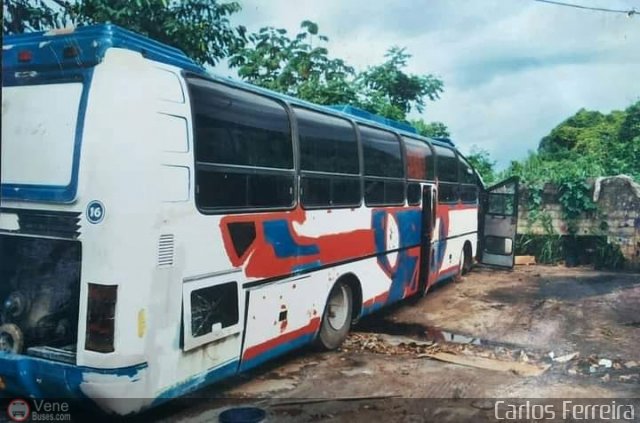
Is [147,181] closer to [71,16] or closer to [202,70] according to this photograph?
[202,70]

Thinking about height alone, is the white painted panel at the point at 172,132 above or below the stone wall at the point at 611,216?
above

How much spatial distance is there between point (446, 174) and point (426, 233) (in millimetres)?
1851

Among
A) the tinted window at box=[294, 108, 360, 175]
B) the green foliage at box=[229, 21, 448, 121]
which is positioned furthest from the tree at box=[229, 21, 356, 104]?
the tinted window at box=[294, 108, 360, 175]

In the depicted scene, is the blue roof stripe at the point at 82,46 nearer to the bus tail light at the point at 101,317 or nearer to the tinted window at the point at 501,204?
the bus tail light at the point at 101,317

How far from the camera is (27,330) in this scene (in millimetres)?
4215

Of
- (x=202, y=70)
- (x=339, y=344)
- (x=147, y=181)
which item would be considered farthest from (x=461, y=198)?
(x=147, y=181)

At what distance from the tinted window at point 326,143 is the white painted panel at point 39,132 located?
2.29 m

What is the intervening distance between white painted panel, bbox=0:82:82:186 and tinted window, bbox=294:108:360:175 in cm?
229

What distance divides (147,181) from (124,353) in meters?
1.12

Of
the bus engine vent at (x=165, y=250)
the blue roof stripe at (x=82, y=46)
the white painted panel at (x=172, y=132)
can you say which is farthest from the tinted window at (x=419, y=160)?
the bus engine vent at (x=165, y=250)

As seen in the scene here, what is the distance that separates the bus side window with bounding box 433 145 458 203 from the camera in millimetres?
10070

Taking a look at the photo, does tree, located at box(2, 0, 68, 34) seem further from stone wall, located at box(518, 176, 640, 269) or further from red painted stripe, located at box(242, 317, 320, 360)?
stone wall, located at box(518, 176, 640, 269)

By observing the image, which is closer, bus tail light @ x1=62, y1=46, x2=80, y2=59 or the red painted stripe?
bus tail light @ x1=62, y1=46, x2=80, y2=59

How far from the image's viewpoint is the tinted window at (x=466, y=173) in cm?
1150
